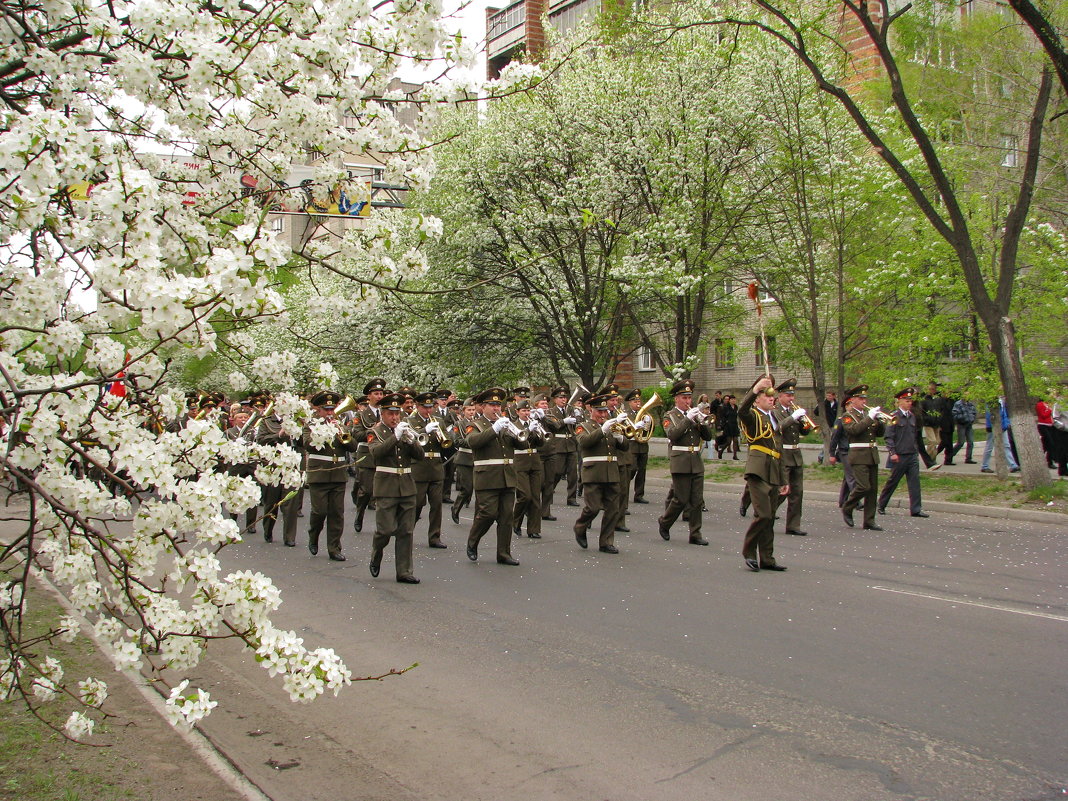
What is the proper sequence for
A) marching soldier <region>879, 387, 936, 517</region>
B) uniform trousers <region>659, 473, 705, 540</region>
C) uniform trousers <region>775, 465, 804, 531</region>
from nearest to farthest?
uniform trousers <region>659, 473, 705, 540</region>, uniform trousers <region>775, 465, 804, 531</region>, marching soldier <region>879, 387, 936, 517</region>

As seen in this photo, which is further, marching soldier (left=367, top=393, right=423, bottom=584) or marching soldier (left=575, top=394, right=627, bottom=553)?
marching soldier (left=575, top=394, right=627, bottom=553)

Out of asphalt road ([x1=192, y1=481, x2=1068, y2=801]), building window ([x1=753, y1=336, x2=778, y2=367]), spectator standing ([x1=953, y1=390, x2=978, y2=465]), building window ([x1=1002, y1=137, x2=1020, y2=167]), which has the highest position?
building window ([x1=1002, y1=137, x2=1020, y2=167])

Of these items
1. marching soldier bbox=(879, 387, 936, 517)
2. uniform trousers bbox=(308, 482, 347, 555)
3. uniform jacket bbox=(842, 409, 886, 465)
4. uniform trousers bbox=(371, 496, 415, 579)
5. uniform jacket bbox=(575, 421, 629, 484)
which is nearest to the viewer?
uniform trousers bbox=(371, 496, 415, 579)

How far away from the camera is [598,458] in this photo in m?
12.3

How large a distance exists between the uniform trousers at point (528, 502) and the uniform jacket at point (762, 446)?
3.87 m

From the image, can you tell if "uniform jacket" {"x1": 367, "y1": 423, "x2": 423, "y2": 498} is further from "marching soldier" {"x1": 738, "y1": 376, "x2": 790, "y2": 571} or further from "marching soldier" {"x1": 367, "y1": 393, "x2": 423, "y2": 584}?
"marching soldier" {"x1": 738, "y1": 376, "x2": 790, "y2": 571}

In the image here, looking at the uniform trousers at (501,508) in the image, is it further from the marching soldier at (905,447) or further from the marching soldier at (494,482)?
the marching soldier at (905,447)

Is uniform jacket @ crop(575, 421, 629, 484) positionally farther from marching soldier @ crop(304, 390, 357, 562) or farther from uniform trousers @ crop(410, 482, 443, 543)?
marching soldier @ crop(304, 390, 357, 562)

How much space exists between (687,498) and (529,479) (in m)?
2.43

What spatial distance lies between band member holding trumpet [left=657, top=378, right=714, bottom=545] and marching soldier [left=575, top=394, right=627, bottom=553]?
1001mm

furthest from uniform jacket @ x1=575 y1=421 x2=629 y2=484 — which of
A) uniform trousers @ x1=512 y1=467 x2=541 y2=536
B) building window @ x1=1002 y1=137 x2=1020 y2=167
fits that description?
building window @ x1=1002 y1=137 x2=1020 y2=167

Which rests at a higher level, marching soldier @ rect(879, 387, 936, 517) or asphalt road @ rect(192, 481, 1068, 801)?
marching soldier @ rect(879, 387, 936, 517)

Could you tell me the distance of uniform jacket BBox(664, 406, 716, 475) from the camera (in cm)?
1295

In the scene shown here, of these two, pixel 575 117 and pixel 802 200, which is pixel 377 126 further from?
pixel 575 117
